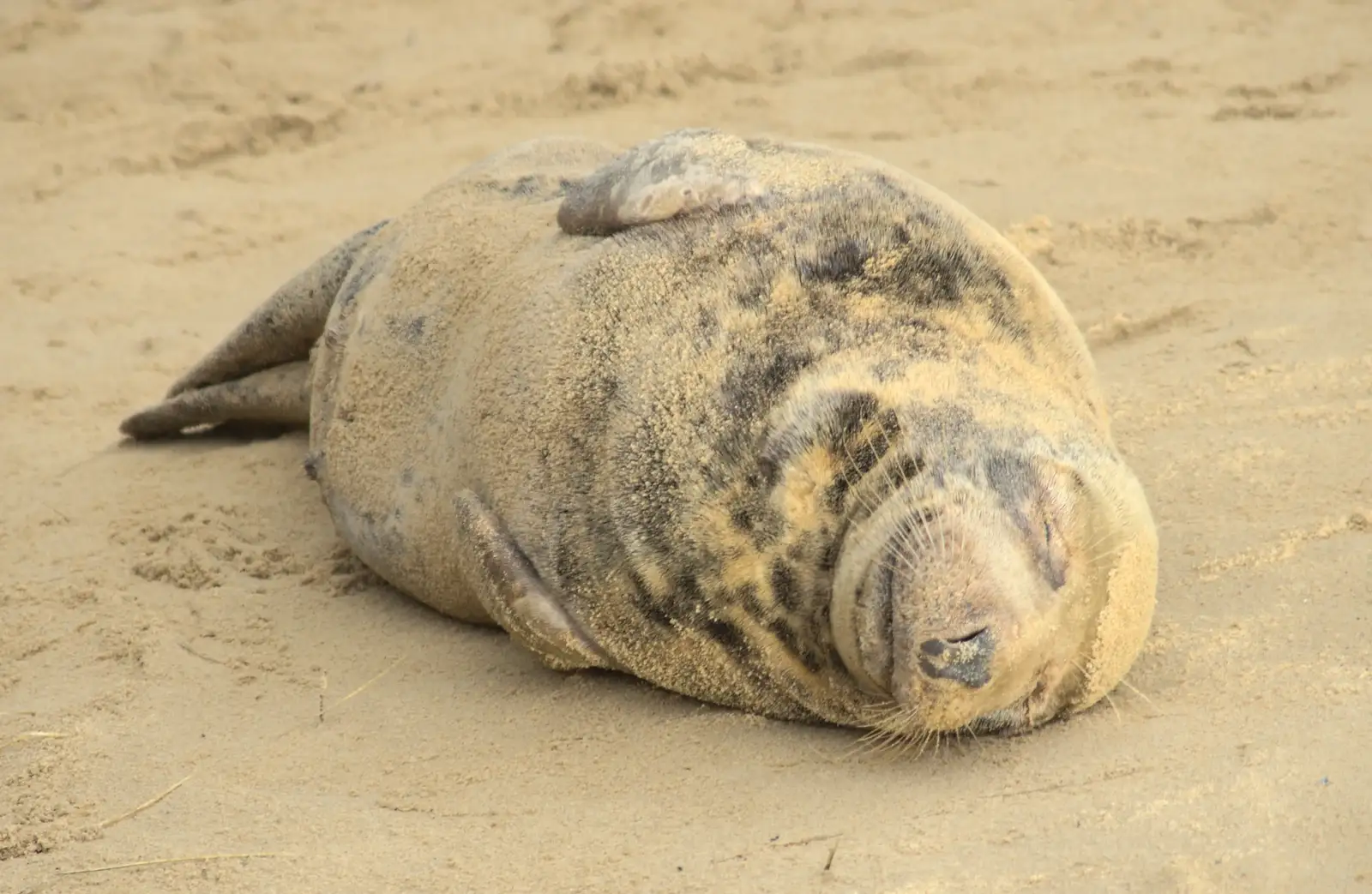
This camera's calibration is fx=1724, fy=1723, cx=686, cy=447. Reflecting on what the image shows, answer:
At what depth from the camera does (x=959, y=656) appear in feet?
9.59

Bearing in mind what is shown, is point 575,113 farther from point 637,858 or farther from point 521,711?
point 637,858

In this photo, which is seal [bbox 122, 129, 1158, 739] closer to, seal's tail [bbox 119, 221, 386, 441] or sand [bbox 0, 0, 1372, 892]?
sand [bbox 0, 0, 1372, 892]

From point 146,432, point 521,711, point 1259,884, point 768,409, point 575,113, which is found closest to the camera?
point 1259,884

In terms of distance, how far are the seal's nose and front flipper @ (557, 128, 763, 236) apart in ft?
4.03

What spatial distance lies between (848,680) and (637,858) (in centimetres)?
57

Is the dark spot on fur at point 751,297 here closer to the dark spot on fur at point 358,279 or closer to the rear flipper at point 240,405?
the dark spot on fur at point 358,279

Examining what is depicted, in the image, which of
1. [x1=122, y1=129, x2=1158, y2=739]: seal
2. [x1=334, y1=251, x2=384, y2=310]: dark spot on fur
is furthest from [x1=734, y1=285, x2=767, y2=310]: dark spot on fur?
[x1=334, y1=251, x2=384, y2=310]: dark spot on fur

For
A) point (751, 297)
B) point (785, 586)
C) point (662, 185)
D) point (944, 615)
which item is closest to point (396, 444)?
point (662, 185)

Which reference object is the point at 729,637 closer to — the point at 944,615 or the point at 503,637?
the point at 944,615

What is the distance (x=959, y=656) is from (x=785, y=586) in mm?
444

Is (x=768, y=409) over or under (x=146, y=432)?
over

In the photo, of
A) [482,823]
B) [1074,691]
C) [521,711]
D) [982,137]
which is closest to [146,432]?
[521,711]

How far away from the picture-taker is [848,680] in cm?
326

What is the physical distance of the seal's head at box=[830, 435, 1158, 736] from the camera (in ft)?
9.67
